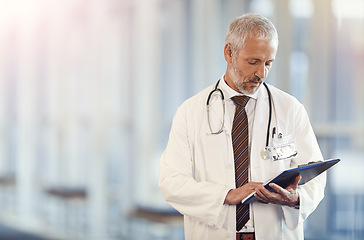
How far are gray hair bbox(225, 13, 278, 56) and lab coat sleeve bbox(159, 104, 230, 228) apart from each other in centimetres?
33

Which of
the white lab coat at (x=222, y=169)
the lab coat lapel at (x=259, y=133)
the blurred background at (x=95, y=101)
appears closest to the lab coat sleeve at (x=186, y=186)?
the white lab coat at (x=222, y=169)

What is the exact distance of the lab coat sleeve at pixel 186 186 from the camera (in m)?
1.66

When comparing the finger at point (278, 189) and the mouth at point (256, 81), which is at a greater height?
the mouth at point (256, 81)

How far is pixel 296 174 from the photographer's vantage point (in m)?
1.49

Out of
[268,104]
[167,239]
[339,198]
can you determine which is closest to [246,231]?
[268,104]

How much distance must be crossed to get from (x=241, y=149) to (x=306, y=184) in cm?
25

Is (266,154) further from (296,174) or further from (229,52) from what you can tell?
(229,52)

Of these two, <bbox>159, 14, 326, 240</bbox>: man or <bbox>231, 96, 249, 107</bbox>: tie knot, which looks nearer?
<bbox>159, 14, 326, 240</bbox>: man

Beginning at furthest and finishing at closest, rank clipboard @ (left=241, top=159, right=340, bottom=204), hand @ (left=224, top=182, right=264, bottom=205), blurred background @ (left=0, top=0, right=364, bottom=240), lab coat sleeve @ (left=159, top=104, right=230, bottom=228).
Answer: blurred background @ (left=0, top=0, right=364, bottom=240) → lab coat sleeve @ (left=159, top=104, right=230, bottom=228) → hand @ (left=224, top=182, right=264, bottom=205) → clipboard @ (left=241, top=159, right=340, bottom=204)

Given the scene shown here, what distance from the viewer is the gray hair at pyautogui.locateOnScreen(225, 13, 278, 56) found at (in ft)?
5.25

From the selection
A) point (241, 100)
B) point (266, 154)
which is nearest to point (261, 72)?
point (241, 100)

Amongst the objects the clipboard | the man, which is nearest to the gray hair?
the man

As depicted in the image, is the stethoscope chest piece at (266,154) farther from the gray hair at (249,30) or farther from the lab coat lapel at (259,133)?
the gray hair at (249,30)

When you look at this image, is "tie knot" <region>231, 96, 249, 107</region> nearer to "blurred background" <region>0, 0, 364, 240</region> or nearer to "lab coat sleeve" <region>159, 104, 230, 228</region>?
"lab coat sleeve" <region>159, 104, 230, 228</region>
